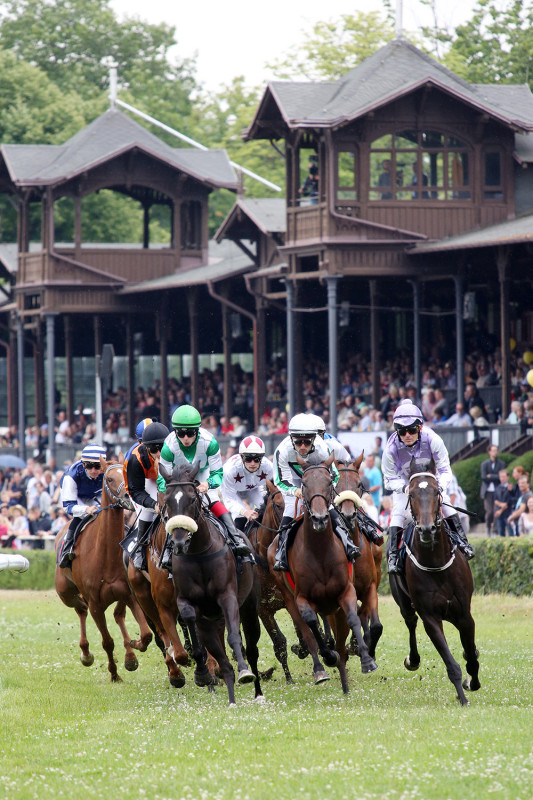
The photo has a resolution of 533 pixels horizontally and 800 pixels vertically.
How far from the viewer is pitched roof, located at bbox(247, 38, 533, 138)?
29.2 meters

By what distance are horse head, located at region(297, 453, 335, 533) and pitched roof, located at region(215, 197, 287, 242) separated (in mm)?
21562

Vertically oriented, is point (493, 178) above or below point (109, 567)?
above

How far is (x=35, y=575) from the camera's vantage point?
1084 inches

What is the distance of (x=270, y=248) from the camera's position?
34.2 metres

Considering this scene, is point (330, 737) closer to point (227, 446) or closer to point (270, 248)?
point (227, 446)

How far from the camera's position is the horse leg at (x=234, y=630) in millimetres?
11109

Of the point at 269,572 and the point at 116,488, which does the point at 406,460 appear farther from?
the point at 116,488

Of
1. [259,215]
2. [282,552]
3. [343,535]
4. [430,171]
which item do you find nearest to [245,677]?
[282,552]

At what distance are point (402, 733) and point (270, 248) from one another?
25.2 m

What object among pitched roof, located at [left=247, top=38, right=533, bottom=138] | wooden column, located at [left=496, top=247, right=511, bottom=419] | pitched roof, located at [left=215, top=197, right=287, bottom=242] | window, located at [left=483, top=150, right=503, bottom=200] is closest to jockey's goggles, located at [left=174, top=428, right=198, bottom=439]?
wooden column, located at [left=496, top=247, right=511, bottom=419]

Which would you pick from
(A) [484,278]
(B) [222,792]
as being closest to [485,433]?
(A) [484,278]

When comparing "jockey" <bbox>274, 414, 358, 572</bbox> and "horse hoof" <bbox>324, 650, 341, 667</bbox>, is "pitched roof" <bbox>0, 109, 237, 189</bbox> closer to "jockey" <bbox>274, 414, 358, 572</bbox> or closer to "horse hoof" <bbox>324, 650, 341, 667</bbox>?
"jockey" <bbox>274, 414, 358, 572</bbox>

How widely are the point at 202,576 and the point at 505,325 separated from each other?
52.1ft

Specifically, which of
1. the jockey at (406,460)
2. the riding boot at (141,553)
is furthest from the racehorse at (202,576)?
the jockey at (406,460)
